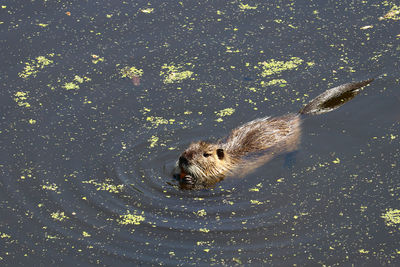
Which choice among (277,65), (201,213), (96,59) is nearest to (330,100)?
(277,65)

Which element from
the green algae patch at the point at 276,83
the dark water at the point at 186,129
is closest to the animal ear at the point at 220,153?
the dark water at the point at 186,129

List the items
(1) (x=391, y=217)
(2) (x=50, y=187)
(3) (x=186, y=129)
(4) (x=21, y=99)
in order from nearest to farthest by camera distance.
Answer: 1. (1) (x=391, y=217)
2. (2) (x=50, y=187)
3. (3) (x=186, y=129)
4. (4) (x=21, y=99)

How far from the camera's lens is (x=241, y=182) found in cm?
638

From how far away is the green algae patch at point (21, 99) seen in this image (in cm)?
712

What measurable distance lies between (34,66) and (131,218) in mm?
2622

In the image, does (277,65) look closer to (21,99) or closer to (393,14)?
(393,14)

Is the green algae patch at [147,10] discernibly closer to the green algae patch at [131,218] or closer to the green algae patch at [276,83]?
the green algae patch at [276,83]

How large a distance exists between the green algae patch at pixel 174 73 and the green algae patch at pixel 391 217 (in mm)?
2657

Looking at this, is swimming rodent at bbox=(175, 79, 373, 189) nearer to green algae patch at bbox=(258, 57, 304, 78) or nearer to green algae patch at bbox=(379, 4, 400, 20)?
green algae patch at bbox=(258, 57, 304, 78)

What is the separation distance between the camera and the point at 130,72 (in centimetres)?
752

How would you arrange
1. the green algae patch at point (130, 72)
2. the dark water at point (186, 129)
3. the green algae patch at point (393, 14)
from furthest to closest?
the green algae patch at point (393, 14) < the green algae patch at point (130, 72) < the dark water at point (186, 129)

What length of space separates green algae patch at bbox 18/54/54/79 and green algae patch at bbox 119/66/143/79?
83 centimetres

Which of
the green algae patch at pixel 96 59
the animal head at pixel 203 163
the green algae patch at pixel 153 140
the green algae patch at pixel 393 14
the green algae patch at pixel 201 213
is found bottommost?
the green algae patch at pixel 201 213

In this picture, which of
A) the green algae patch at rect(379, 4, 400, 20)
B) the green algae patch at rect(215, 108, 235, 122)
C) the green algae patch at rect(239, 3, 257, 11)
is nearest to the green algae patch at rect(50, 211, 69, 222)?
the green algae patch at rect(215, 108, 235, 122)
